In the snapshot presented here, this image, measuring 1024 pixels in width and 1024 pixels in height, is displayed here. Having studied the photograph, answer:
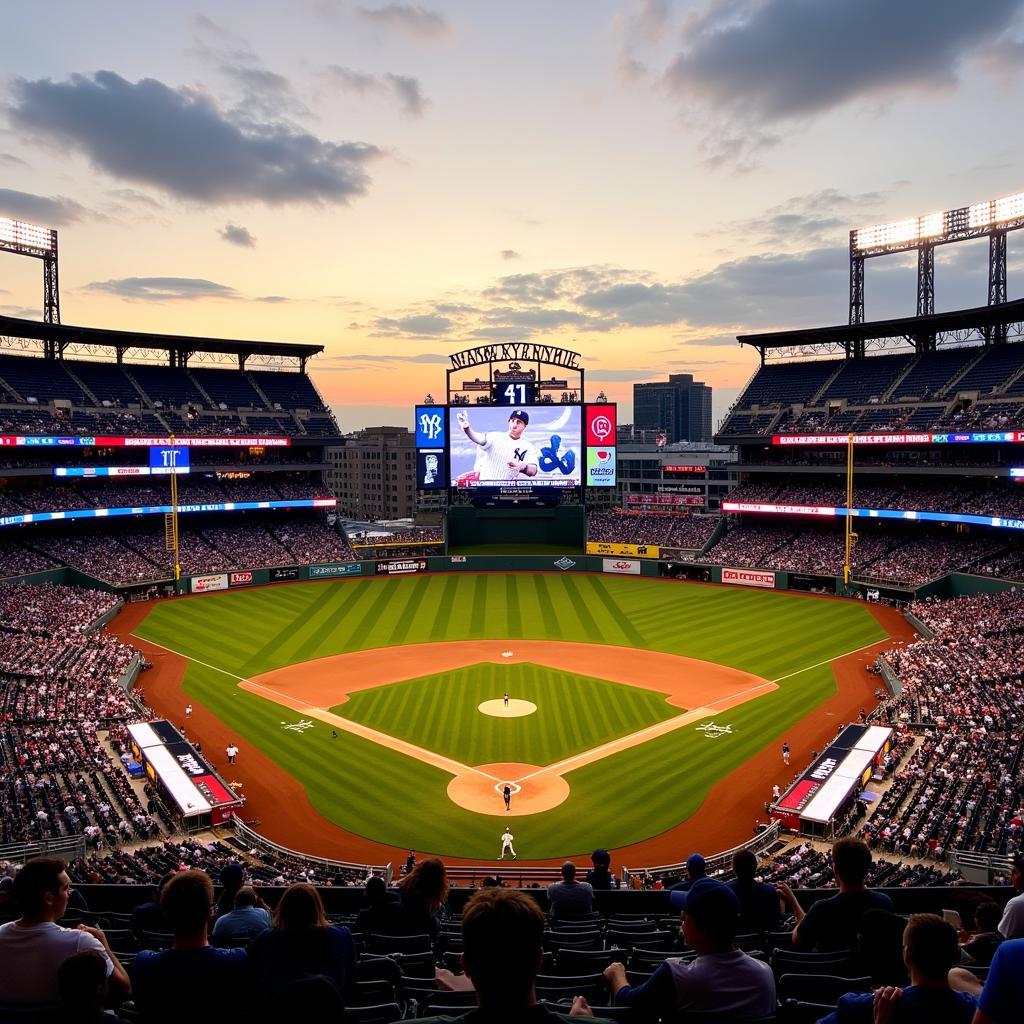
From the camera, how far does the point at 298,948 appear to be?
195 inches

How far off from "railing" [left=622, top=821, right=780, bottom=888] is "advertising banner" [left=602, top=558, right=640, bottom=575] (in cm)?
4716

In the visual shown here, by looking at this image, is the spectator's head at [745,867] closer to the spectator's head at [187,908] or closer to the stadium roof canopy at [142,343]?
the spectator's head at [187,908]

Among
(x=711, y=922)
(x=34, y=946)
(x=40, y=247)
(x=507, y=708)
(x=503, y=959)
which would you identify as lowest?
(x=507, y=708)

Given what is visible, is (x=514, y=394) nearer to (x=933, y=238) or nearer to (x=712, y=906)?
(x=933, y=238)

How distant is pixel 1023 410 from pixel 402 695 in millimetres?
46479

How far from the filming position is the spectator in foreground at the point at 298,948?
4859 mm

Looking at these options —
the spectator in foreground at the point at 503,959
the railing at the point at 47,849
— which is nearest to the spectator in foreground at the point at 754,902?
the spectator in foreground at the point at 503,959

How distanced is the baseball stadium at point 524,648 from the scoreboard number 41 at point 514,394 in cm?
26

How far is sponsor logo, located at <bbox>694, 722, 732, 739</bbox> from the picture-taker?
32531 millimetres

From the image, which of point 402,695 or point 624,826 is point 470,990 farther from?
point 402,695

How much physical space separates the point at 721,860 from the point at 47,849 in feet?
58.5

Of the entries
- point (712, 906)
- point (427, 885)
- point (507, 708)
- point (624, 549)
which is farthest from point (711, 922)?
point (624, 549)

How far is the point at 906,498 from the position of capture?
202ft

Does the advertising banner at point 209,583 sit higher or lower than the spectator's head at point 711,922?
lower
